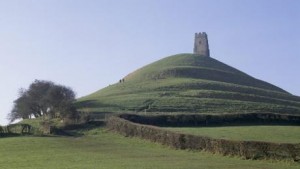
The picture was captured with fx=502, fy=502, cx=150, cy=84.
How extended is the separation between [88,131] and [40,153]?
2424 cm

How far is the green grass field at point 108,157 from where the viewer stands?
103 feet

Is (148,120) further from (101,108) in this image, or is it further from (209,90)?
(209,90)

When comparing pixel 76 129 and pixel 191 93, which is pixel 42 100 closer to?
pixel 76 129

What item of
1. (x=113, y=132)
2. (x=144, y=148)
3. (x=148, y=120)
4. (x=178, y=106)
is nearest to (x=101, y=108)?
(x=178, y=106)

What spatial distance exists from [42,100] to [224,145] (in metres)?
63.8

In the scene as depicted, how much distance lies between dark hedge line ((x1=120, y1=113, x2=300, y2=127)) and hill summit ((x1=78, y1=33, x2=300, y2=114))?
15.3 metres

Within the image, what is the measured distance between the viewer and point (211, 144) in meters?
38.4

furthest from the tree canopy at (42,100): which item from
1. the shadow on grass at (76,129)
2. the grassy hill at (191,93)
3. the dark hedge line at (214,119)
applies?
the dark hedge line at (214,119)

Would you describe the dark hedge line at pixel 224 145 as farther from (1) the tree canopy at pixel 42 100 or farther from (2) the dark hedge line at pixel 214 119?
(1) the tree canopy at pixel 42 100

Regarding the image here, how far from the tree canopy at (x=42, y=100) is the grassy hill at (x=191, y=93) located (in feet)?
16.9

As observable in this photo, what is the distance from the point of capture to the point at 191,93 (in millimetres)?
104875

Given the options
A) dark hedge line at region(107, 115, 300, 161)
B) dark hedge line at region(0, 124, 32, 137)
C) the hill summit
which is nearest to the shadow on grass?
dark hedge line at region(0, 124, 32, 137)

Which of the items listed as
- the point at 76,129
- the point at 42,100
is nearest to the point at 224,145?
the point at 76,129

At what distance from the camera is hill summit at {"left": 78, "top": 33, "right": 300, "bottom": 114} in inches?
3575
